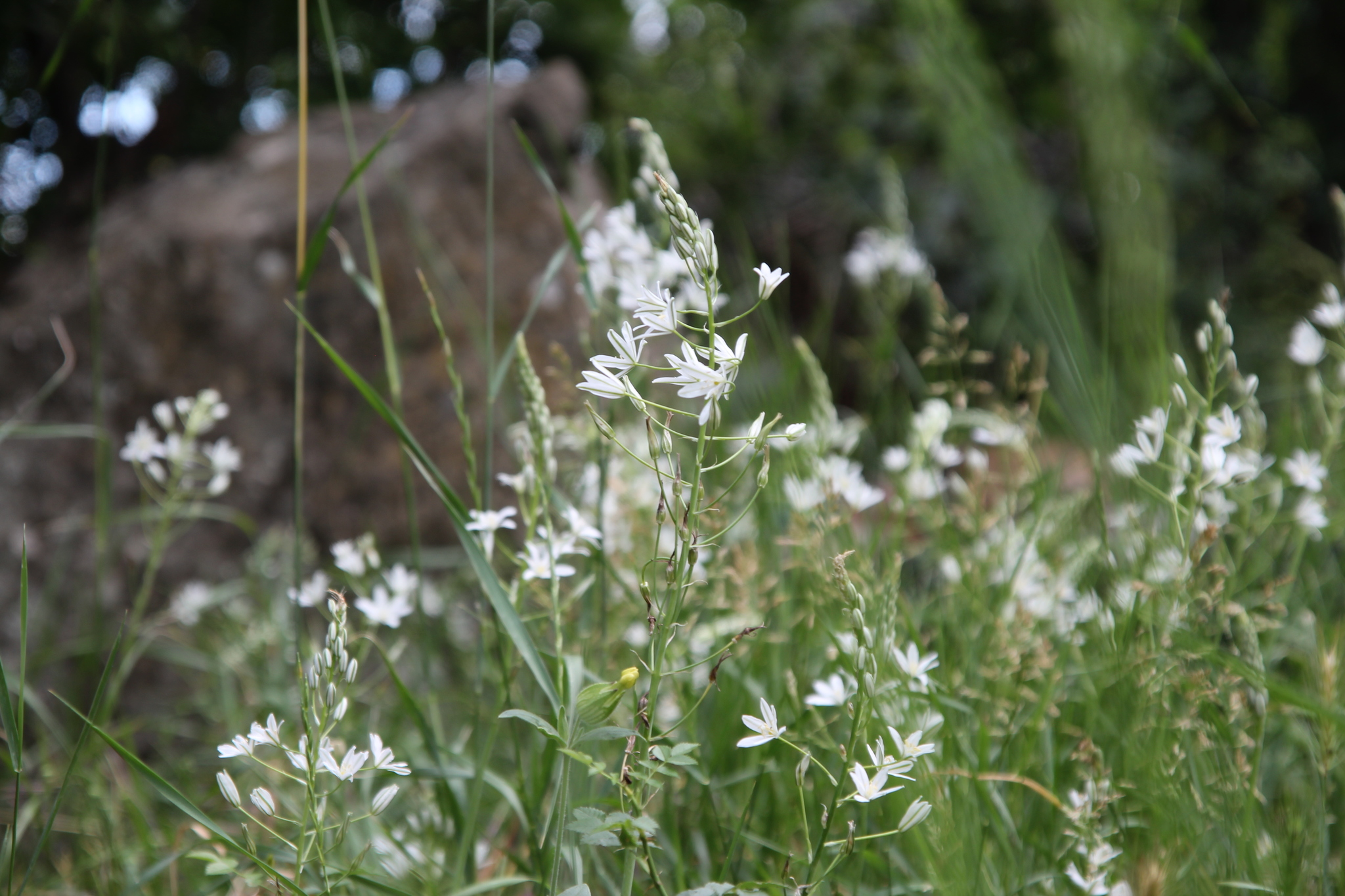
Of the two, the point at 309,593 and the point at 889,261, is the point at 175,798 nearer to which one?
the point at 309,593

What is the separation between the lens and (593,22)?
4562 mm

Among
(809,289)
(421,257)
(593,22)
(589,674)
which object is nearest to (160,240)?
(421,257)

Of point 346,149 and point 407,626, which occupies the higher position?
point 346,149

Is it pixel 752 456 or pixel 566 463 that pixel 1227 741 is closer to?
pixel 752 456

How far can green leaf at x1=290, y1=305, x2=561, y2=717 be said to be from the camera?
789mm

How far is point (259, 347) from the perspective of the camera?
2.56m

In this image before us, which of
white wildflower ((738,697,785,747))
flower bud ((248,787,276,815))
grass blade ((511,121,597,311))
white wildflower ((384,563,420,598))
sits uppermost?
grass blade ((511,121,597,311))

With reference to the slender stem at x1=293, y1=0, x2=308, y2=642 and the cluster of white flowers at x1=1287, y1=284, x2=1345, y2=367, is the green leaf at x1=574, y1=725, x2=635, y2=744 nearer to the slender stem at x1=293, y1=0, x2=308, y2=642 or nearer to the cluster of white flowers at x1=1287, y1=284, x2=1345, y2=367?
the slender stem at x1=293, y1=0, x2=308, y2=642

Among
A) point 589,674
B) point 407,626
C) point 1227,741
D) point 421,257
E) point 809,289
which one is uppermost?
point 589,674

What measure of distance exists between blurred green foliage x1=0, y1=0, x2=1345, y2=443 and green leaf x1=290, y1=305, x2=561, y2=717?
4.70 ft

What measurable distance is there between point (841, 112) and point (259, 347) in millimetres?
3285

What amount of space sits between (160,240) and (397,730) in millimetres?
1868

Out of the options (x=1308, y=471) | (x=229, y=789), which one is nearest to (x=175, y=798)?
(x=229, y=789)

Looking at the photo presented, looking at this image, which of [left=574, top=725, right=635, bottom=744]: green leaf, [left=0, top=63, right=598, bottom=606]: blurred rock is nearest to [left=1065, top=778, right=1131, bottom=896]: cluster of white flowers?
[left=574, top=725, right=635, bottom=744]: green leaf
